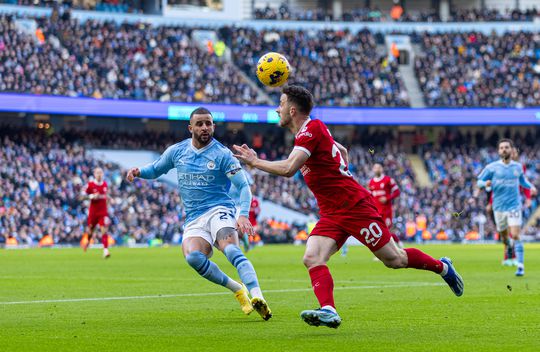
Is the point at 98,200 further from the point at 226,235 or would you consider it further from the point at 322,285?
the point at 322,285

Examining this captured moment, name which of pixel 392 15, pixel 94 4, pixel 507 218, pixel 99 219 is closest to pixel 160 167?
pixel 507 218

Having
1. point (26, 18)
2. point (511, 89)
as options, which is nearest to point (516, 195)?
point (26, 18)

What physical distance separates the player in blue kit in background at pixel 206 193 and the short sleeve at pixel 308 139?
1.71m

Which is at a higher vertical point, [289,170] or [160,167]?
[289,170]

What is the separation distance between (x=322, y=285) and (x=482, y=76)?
5868 centimetres

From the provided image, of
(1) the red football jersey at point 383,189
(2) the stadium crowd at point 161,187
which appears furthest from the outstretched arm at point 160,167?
(2) the stadium crowd at point 161,187

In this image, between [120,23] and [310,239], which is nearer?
[310,239]

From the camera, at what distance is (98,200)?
104 feet

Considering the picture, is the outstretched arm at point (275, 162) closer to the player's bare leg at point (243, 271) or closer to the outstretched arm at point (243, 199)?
the outstretched arm at point (243, 199)

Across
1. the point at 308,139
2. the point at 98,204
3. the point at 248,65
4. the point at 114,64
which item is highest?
the point at 308,139

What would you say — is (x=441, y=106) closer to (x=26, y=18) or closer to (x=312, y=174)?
(x=26, y=18)

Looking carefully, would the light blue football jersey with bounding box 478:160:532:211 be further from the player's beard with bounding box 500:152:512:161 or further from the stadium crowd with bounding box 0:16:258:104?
the stadium crowd with bounding box 0:16:258:104

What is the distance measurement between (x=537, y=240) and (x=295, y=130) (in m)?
49.3

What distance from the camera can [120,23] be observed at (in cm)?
6353
